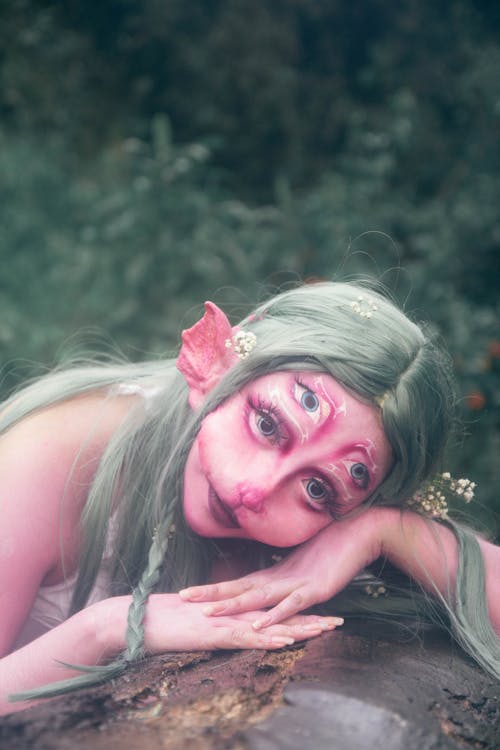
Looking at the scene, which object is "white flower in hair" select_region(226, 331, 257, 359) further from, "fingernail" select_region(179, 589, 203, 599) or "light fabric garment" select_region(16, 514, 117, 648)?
"light fabric garment" select_region(16, 514, 117, 648)

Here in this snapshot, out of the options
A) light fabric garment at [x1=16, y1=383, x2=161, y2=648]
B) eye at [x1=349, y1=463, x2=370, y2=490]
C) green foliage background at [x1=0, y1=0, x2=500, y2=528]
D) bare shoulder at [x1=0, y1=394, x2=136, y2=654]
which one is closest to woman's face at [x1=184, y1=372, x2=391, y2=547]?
eye at [x1=349, y1=463, x2=370, y2=490]

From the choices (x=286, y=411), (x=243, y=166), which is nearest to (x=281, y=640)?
(x=286, y=411)

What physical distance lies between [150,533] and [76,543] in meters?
0.20

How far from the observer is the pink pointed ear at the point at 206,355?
217 cm

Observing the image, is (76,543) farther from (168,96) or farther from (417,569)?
(168,96)

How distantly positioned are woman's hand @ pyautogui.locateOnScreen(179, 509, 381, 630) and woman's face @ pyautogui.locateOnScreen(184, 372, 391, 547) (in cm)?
10

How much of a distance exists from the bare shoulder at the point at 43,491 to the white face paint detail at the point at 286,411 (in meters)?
0.57

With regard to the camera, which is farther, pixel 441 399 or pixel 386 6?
pixel 386 6

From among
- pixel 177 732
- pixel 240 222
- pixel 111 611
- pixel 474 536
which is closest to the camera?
pixel 177 732

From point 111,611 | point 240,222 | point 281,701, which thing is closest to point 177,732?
point 281,701

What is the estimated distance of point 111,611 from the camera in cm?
194

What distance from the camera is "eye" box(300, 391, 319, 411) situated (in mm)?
1982

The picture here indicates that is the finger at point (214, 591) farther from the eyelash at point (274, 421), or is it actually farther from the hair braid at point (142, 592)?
the eyelash at point (274, 421)

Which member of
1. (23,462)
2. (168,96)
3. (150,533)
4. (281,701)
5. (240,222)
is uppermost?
(168,96)
